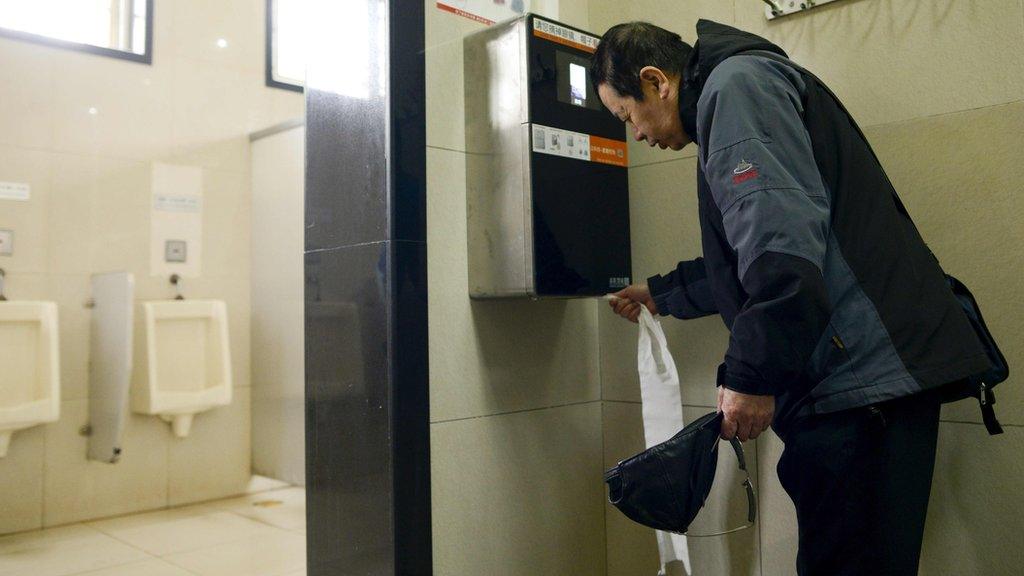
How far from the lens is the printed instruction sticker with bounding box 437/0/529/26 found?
6.38 feet

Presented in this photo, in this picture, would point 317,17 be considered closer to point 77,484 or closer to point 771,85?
point 771,85

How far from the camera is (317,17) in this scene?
76.4 inches

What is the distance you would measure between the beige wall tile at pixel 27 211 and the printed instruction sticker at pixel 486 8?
101 inches

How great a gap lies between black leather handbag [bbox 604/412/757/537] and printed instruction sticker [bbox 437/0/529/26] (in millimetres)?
1164

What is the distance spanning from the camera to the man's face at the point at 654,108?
5.16 ft

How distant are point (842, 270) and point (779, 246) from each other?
6.5 inches

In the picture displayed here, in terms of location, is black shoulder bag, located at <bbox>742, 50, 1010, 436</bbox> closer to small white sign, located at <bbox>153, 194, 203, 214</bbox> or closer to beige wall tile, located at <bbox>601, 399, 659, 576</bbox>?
beige wall tile, located at <bbox>601, 399, 659, 576</bbox>

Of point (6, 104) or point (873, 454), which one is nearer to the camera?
point (873, 454)

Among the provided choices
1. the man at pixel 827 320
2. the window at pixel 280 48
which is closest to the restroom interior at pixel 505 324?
the man at pixel 827 320

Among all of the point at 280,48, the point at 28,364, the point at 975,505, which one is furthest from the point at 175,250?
the point at 975,505

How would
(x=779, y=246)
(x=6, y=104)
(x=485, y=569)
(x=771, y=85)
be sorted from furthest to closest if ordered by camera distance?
(x=6, y=104), (x=485, y=569), (x=771, y=85), (x=779, y=246)

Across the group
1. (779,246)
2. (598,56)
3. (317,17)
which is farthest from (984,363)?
(317,17)

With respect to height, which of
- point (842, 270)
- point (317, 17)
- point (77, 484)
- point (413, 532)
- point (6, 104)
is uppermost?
point (6, 104)

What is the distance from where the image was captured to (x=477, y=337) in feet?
6.40
